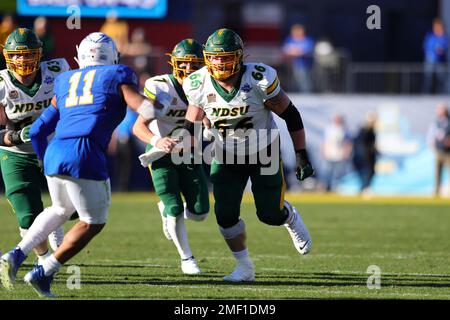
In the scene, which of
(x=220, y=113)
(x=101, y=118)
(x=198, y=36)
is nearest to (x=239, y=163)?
(x=220, y=113)

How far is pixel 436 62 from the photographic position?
62.8 feet

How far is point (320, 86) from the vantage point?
1859 cm

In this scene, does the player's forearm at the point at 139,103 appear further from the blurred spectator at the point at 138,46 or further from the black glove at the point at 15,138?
the blurred spectator at the point at 138,46

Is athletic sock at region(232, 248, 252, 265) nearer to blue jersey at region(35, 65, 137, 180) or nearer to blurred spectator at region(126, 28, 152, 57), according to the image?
blue jersey at region(35, 65, 137, 180)

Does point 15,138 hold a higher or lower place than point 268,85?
lower

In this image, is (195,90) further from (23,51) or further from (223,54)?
(23,51)

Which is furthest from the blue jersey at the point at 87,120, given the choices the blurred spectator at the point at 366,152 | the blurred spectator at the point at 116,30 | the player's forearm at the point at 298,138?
the blurred spectator at the point at 366,152

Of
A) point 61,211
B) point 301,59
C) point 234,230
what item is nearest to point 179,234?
point 234,230

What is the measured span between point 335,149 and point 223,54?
11.6 meters

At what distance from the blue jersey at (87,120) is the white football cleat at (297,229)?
1.68 meters

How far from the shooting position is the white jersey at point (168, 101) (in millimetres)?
7242

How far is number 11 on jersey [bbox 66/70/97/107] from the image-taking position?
5855 millimetres

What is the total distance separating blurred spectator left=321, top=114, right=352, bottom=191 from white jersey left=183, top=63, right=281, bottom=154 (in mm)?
11114

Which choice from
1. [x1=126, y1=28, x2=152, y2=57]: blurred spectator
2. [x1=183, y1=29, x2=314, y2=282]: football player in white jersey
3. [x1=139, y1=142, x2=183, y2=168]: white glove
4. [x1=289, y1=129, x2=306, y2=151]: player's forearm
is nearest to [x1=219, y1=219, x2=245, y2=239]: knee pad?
[x1=183, y1=29, x2=314, y2=282]: football player in white jersey
